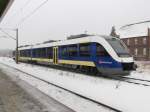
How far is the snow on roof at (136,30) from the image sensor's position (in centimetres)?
7475

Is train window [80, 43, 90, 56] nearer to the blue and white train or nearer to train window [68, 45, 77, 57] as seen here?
the blue and white train

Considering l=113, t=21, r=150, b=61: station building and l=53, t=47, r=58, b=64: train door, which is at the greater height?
l=113, t=21, r=150, b=61: station building

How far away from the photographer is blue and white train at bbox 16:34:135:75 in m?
18.6

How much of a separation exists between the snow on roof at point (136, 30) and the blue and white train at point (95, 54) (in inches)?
1951

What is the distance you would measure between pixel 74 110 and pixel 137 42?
67.0 metres

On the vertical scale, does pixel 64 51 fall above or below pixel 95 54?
above

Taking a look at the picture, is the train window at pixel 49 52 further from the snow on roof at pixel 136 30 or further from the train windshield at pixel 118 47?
the snow on roof at pixel 136 30

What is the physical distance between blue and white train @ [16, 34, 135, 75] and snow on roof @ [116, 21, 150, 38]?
163 ft

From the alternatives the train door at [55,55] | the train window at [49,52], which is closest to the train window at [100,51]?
the train door at [55,55]

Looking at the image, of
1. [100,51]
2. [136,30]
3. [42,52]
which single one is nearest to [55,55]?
[42,52]

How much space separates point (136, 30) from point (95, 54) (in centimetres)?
6020

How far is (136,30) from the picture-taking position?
257 ft

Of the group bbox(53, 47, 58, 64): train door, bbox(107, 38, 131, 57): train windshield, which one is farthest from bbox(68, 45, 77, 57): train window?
bbox(107, 38, 131, 57): train windshield

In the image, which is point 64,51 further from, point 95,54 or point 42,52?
point 42,52
